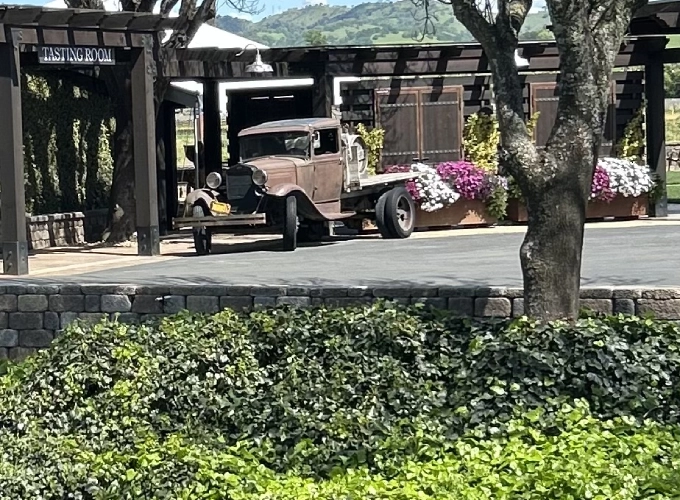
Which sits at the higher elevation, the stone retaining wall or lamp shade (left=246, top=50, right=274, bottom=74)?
lamp shade (left=246, top=50, right=274, bottom=74)

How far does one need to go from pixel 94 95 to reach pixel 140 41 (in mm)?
4421

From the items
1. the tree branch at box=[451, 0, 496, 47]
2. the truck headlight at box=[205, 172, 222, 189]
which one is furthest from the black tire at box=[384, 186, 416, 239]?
the tree branch at box=[451, 0, 496, 47]

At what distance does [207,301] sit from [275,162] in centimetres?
692

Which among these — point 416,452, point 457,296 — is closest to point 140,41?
point 457,296

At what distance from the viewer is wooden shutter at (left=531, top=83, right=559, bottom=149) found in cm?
2083

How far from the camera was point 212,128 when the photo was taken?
22.7 meters

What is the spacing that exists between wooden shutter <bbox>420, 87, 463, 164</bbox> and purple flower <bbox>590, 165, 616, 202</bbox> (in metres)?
2.42

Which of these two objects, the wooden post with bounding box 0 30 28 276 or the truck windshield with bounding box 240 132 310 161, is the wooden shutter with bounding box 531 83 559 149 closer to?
the truck windshield with bounding box 240 132 310 161

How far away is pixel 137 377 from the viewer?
8.34 metres

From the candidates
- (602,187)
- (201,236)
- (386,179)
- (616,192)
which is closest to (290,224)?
(201,236)

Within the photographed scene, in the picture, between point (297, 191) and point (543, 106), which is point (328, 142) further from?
point (543, 106)

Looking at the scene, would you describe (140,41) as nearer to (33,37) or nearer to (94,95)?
(33,37)

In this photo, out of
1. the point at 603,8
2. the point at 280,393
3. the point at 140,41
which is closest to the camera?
the point at 280,393

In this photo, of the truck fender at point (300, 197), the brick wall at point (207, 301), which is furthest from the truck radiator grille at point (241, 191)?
the brick wall at point (207, 301)
